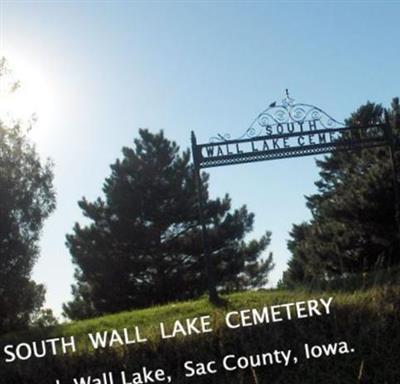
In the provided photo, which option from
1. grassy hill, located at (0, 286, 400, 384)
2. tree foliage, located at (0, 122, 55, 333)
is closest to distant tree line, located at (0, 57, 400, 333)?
tree foliage, located at (0, 122, 55, 333)

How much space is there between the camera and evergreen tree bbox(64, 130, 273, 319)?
2886cm

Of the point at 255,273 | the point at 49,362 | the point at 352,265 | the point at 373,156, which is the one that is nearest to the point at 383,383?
the point at 49,362

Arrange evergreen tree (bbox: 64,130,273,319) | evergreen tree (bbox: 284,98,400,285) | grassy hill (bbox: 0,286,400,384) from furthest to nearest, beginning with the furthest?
evergreen tree (bbox: 64,130,273,319)
evergreen tree (bbox: 284,98,400,285)
grassy hill (bbox: 0,286,400,384)

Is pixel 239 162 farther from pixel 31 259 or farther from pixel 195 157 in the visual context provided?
pixel 31 259

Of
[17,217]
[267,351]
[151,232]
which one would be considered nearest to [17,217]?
[17,217]

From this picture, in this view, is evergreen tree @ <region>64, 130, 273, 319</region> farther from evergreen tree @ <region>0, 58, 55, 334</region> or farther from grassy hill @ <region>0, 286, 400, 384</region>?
grassy hill @ <region>0, 286, 400, 384</region>

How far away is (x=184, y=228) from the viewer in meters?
30.3

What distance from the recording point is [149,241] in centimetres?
2920

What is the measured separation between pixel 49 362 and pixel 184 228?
24.1 metres

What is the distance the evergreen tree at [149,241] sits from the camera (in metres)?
28.9

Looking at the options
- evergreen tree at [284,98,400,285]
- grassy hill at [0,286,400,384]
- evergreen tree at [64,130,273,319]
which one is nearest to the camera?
grassy hill at [0,286,400,384]

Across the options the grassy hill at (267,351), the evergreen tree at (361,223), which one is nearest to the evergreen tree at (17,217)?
the evergreen tree at (361,223)

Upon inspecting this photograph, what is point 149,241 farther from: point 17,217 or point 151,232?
point 17,217

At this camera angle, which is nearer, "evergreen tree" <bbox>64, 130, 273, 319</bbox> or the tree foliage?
the tree foliage
